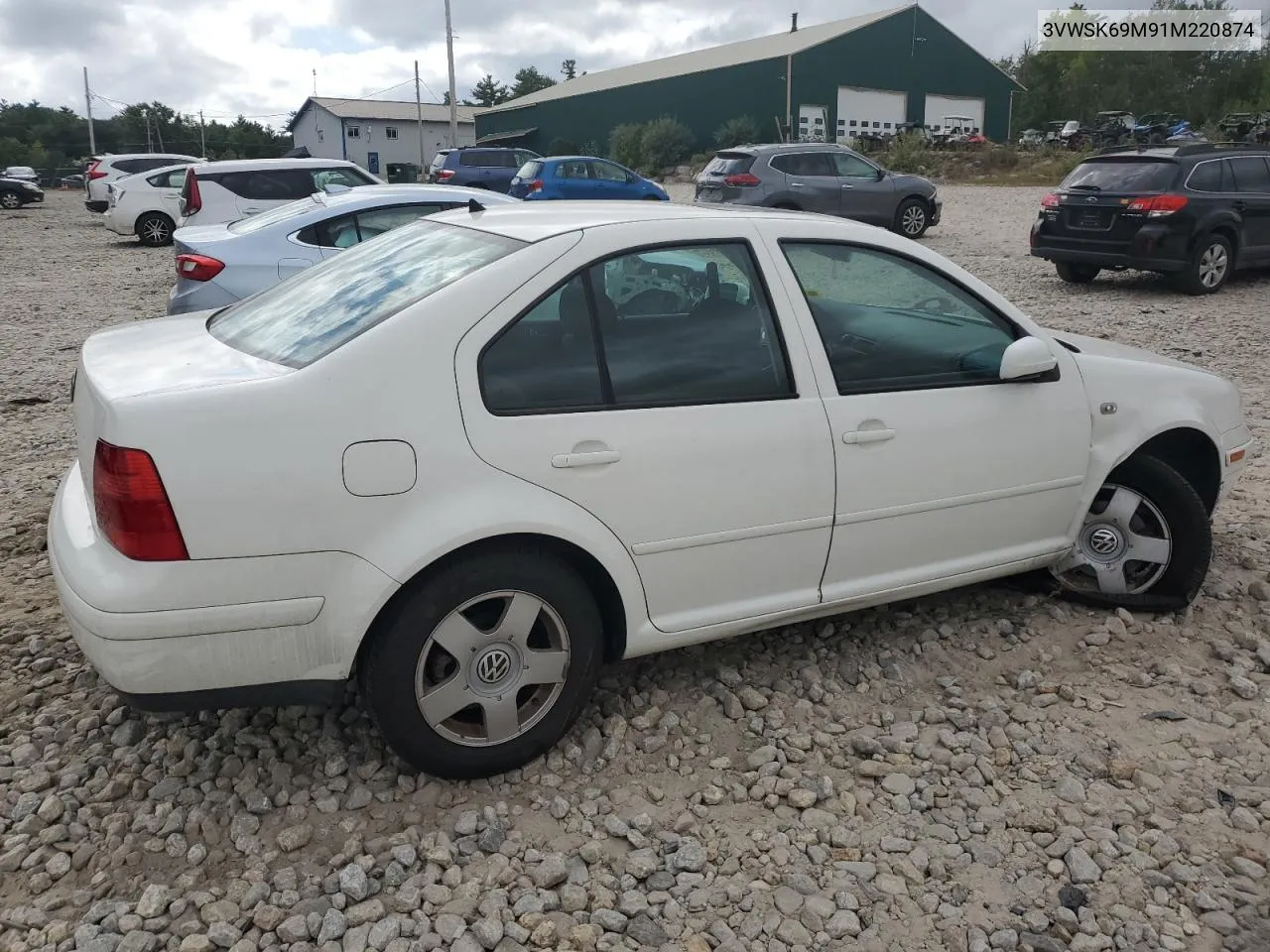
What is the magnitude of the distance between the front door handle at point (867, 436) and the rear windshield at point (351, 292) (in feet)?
3.91

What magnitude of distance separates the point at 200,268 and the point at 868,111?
1641 inches

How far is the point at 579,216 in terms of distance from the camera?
11.3 ft

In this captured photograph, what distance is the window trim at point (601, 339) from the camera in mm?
2953

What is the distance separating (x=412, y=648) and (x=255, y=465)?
64cm

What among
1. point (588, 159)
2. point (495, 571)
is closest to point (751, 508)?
point (495, 571)

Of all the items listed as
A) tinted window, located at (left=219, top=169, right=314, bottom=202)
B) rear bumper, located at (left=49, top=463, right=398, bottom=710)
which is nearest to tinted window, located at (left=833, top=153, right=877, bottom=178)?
tinted window, located at (left=219, top=169, right=314, bottom=202)

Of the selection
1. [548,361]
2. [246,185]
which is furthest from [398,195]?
[246,185]

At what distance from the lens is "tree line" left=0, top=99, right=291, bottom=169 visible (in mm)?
74500

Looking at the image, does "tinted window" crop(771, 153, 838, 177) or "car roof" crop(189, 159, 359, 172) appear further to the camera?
"tinted window" crop(771, 153, 838, 177)

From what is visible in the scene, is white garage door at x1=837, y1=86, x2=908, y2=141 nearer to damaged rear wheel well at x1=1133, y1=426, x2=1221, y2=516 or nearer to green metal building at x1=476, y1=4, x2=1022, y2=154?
green metal building at x1=476, y1=4, x2=1022, y2=154

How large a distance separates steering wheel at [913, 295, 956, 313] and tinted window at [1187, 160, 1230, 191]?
9800mm

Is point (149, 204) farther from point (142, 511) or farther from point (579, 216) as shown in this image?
point (142, 511)

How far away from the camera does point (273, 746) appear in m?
3.30

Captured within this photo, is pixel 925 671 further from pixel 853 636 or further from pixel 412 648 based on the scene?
pixel 412 648
